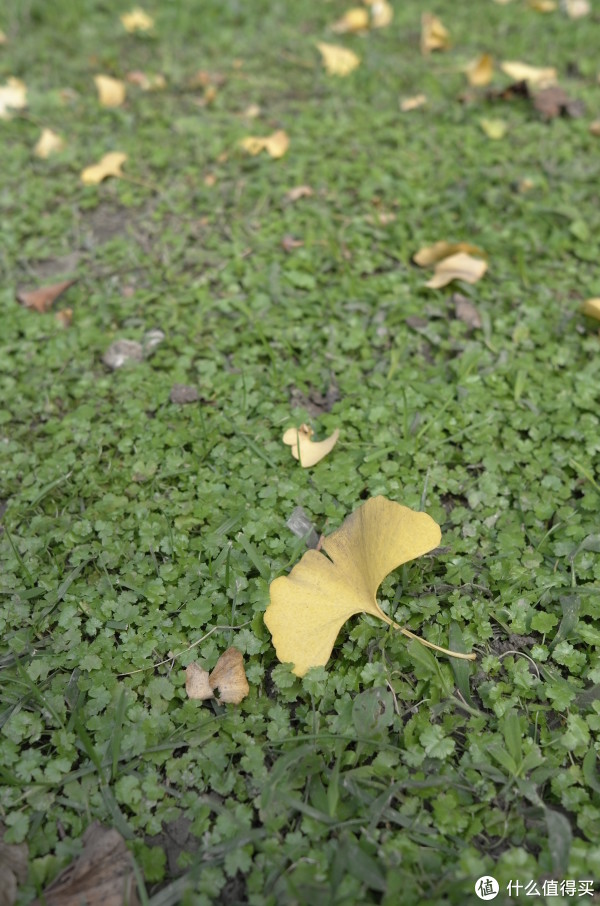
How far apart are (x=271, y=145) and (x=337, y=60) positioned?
3.25ft

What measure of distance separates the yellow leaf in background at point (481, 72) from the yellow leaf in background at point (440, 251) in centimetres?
145

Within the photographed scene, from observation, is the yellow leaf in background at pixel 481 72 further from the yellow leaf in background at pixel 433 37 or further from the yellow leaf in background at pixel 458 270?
the yellow leaf in background at pixel 458 270

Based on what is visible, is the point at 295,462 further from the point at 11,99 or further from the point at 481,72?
the point at 11,99

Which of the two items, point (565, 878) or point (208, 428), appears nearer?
point (565, 878)

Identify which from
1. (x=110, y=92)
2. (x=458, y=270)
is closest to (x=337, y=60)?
(x=110, y=92)

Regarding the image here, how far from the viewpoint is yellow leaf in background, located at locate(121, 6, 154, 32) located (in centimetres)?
414

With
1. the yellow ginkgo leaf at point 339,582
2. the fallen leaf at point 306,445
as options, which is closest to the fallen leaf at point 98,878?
the yellow ginkgo leaf at point 339,582

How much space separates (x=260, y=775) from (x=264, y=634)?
0.33m

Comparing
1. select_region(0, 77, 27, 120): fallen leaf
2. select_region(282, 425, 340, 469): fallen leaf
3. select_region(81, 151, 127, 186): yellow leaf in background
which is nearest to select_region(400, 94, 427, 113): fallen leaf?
select_region(81, 151, 127, 186): yellow leaf in background

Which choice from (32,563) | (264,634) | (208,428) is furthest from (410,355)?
(32,563)

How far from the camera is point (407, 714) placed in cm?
166

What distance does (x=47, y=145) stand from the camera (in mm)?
3400

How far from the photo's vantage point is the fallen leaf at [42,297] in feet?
8.74

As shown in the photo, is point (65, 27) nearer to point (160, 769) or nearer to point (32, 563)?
point (32, 563)
